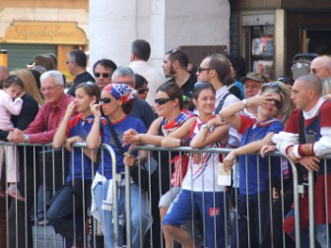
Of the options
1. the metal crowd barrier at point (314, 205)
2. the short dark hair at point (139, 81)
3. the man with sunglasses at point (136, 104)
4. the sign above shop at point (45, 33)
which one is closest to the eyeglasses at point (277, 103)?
the metal crowd barrier at point (314, 205)

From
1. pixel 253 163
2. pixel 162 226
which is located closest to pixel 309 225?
pixel 253 163

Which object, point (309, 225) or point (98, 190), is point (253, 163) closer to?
point (309, 225)

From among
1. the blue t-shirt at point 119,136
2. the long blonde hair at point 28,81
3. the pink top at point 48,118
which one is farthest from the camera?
the long blonde hair at point 28,81

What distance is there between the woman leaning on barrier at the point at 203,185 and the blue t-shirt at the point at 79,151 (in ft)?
3.33

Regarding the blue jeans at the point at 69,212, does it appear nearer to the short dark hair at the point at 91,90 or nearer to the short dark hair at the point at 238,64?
the short dark hair at the point at 91,90

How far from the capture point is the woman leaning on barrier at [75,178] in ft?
29.8

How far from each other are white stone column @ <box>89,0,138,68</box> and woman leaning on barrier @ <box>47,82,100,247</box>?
538 centimetres

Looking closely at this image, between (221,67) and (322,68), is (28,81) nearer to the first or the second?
(221,67)

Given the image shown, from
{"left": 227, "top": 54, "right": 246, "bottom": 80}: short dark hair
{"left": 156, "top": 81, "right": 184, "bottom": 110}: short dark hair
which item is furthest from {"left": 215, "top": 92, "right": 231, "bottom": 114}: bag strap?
{"left": 227, "top": 54, "right": 246, "bottom": 80}: short dark hair

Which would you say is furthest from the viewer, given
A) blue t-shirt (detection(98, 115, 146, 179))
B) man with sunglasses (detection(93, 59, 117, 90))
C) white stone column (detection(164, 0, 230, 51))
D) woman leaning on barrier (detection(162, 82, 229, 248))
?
white stone column (detection(164, 0, 230, 51))

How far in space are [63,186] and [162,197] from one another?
1102 mm

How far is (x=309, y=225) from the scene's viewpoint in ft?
25.1

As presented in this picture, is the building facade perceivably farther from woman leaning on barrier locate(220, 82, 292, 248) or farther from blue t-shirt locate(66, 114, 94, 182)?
Result: woman leaning on barrier locate(220, 82, 292, 248)

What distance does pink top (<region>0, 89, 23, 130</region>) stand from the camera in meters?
9.88
